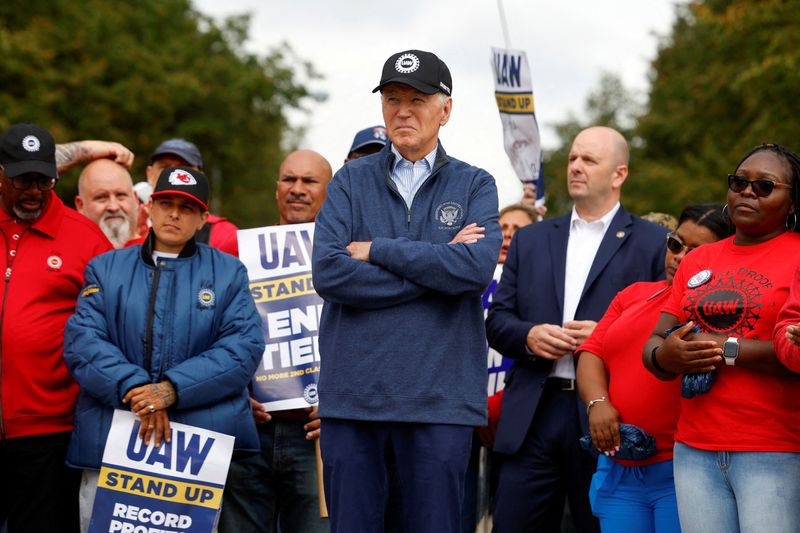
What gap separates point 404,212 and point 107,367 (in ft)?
5.56

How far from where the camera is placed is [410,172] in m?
4.73

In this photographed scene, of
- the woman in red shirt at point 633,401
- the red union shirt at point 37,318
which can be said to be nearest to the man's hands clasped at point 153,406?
the red union shirt at point 37,318

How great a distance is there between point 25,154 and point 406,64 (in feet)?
7.54

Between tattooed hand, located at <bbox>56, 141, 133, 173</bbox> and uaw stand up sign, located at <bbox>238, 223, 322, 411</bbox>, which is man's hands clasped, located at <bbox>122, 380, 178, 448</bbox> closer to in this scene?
uaw stand up sign, located at <bbox>238, 223, 322, 411</bbox>

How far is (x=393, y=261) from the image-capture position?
439cm

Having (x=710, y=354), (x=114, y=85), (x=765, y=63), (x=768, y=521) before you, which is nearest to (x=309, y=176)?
(x=710, y=354)

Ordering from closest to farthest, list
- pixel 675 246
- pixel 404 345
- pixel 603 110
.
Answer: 1. pixel 404 345
2. pixel 675 246
3. pixel 603 110

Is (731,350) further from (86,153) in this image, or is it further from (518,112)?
(86,153)

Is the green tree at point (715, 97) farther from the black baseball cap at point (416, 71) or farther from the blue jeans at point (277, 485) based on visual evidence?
the black baseball cap at point (416, 71)

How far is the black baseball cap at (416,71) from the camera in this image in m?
4.62

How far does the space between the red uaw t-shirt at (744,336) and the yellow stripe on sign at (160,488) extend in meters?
2.21

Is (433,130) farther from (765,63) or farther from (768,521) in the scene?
(765,63)

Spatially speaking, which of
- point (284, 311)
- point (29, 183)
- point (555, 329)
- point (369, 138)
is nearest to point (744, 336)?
point (555, 329)

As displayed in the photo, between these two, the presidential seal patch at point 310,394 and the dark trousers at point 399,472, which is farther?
the presidential seal patch at point 310,394
